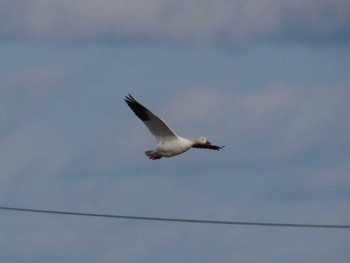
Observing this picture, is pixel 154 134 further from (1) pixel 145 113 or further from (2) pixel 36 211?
(2) pixel 36 211

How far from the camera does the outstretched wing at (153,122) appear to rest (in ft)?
188

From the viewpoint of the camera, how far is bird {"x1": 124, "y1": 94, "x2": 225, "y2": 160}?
186ft

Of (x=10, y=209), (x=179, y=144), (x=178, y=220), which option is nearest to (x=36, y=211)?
(x=10, y=209)

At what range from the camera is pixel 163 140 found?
187 feet

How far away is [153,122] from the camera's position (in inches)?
2290

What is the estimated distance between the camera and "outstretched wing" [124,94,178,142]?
57188mm

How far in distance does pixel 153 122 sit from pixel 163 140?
1.29m

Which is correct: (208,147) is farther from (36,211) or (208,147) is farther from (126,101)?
(36,211)

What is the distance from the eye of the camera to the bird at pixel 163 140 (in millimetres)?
56562

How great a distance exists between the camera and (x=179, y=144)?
186 ft

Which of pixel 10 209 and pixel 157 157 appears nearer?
pixel 10 209

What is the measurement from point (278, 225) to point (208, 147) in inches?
688

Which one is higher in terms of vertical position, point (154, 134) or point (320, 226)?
point (154, 134)

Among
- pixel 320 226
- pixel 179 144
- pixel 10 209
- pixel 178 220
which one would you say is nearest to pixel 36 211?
pixel 10 209
